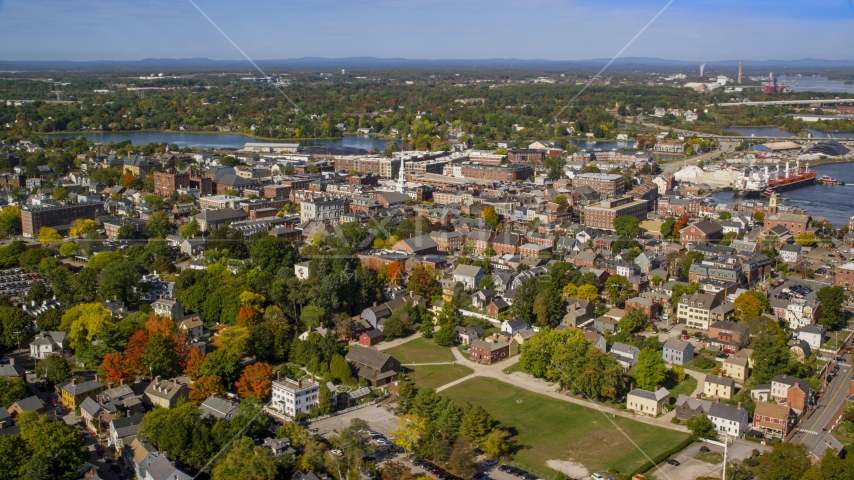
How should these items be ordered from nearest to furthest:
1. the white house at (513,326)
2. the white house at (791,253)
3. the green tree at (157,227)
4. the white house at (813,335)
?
the white house at (813,335), the white house at (513,326), the white house at (791,253), the green tree at (157,227)

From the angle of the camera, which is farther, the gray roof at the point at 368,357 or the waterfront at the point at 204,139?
the waterfront at the point at 204,139

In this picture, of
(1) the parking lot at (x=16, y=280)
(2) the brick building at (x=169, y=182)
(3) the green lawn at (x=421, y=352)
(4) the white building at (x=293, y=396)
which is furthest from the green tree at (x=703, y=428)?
(2) the brick building at (x=169, y=182)

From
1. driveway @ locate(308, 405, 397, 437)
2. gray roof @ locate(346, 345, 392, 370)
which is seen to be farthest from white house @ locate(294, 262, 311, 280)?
driveway @ locate(308, 405, 397, 437)

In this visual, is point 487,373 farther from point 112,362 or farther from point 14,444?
point 14,444

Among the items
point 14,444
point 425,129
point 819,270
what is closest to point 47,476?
point 14,444

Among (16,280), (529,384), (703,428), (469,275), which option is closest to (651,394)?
(703,428)

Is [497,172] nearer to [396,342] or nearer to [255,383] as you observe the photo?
[396,342]

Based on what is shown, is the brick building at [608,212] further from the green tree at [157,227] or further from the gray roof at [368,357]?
the gray roof at [368,357]
